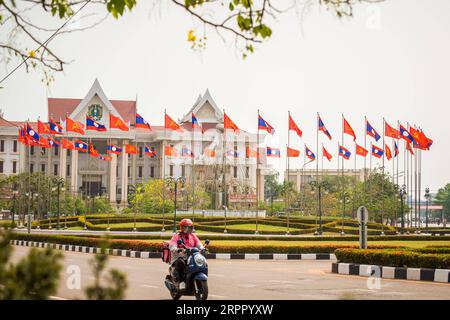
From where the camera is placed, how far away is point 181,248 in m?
11.7

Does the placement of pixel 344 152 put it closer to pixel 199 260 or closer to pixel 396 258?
pixel 396 258

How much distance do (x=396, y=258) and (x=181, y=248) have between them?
264 inches

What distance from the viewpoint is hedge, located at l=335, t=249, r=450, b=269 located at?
1612 cm

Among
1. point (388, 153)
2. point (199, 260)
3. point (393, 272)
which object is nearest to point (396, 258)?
point (393, 272)

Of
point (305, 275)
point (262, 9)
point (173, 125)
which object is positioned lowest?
point (305, 275)

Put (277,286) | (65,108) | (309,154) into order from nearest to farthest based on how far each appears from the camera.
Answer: (277,286) < (309,154) < (65,108)

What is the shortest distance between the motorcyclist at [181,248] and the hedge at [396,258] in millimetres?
6004

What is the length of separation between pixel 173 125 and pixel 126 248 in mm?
25590

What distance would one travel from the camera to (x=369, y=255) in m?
17.8

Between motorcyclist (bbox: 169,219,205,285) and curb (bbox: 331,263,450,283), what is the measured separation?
19.1 ft

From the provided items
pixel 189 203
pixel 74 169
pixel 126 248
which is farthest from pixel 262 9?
pixel 74 169
